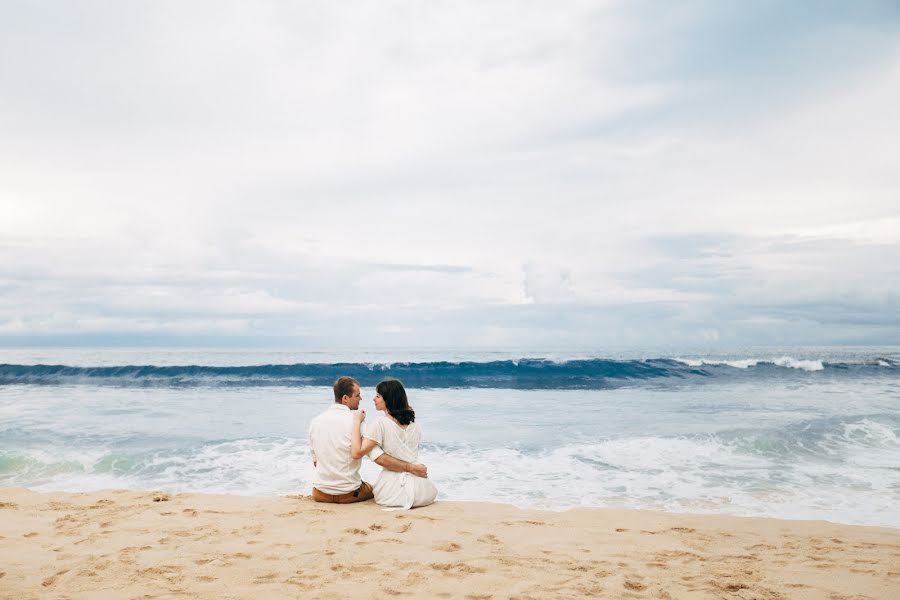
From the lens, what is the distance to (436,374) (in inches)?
1091

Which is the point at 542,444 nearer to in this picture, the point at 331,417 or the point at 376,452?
the point at 376,452

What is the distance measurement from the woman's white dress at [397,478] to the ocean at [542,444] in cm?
121

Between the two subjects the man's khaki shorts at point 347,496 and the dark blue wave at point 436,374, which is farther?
the dark blue wave at point 436,374

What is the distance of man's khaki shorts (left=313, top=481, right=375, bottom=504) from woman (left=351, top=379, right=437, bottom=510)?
0.68 feet

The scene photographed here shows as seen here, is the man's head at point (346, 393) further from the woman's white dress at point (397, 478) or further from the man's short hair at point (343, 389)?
the woman's white dress at point (397, 478)

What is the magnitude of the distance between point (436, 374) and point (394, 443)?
71.9 ft

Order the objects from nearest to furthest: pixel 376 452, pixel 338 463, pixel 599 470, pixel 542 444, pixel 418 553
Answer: pixel 418 553, pixel 376 452, pixel 338 463, pixel 599 470, pixel 542 444

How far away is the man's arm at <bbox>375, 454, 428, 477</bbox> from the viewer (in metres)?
5.89

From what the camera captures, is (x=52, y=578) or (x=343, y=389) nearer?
(x=52, y=578)

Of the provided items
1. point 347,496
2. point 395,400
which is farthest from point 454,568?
point 347,496

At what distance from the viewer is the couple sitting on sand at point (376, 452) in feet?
19.3

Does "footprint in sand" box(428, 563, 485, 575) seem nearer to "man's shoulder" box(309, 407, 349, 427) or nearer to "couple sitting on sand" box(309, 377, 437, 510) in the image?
"couple sitting on sand" box(309, 377, 437, 510)

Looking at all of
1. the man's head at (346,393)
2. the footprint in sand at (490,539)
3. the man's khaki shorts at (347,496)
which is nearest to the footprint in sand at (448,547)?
the footprint in sand at (490,539)

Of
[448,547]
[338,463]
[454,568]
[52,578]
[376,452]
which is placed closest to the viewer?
[52,578]
